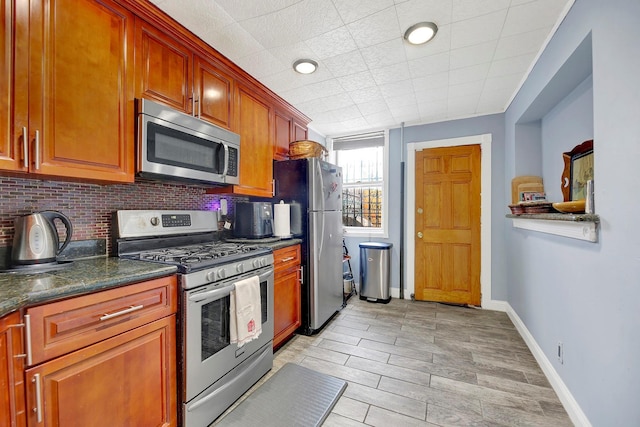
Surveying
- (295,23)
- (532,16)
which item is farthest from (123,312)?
(532,16)

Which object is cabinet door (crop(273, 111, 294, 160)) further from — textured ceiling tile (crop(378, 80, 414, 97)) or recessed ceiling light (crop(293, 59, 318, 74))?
textured ceiling tile (crop(378, 80, 414, 97))

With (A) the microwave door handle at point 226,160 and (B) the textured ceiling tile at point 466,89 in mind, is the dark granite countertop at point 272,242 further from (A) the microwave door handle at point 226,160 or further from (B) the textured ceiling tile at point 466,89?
(B) the textured ceiling tile at point 466,89

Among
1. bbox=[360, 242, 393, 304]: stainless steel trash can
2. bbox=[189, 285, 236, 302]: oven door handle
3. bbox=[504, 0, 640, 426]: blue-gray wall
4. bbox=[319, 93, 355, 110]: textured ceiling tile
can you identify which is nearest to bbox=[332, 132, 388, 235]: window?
bbox=[360, 242, 393, 304]: stainless steel trash can

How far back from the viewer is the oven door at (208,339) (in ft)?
4.68

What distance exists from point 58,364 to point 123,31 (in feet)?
5.54

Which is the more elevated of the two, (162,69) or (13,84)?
(162,69)

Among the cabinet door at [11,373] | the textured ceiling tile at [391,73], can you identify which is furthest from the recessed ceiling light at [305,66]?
the cabinet door at [11,373]

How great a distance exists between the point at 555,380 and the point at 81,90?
339cm

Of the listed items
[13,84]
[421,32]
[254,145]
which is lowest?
[13,84]

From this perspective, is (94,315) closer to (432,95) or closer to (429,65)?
(429,65)

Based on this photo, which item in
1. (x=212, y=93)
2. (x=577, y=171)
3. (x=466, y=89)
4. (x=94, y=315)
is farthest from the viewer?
(x=466, y=89)

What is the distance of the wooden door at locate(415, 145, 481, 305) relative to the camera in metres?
3.50

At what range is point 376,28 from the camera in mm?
1828

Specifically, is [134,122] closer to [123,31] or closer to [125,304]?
[123,31]
